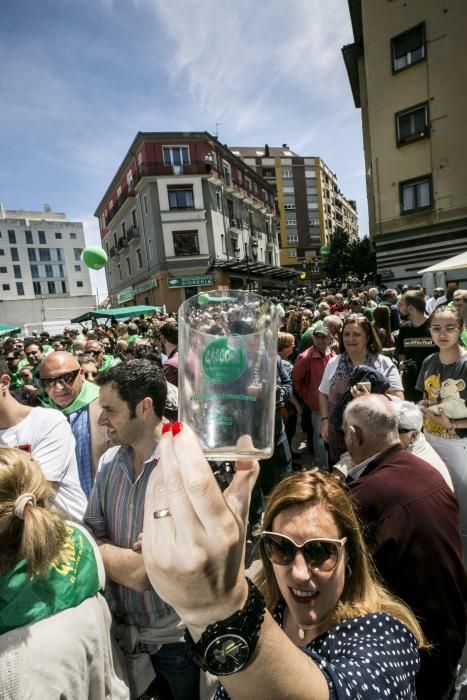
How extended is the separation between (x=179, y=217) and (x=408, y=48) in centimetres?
A: 1681

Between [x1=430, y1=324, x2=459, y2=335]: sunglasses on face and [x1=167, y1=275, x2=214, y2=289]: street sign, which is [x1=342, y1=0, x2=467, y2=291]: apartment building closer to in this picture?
[x1=430, y1=324, x2=459, y2=335]: sunglasses on face

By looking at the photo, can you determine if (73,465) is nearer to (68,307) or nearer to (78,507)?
(78,507)

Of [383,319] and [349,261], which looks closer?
[383,319]

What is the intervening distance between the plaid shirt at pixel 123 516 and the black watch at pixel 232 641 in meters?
1.13

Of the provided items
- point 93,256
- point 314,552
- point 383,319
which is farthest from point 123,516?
point 93,256

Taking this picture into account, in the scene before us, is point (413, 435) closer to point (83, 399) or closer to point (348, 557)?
point (348, 557)

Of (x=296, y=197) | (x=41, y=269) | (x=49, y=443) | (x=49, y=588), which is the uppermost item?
(x=296, y=197)

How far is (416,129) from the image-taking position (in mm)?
16578

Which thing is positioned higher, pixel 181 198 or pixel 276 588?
pixel 181 198

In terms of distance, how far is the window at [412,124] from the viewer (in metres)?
16.2

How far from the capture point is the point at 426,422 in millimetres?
2928

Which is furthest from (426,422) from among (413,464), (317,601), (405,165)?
(405,165)

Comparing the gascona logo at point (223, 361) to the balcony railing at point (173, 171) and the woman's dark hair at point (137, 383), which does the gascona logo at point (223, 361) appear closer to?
the woman's dark hair at point (137, 383)

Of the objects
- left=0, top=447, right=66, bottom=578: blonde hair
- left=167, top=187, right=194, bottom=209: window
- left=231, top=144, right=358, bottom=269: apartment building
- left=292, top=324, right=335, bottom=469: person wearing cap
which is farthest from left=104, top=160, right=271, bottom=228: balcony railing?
left=0, top=447, right=66, bottom=578: blonde hair
